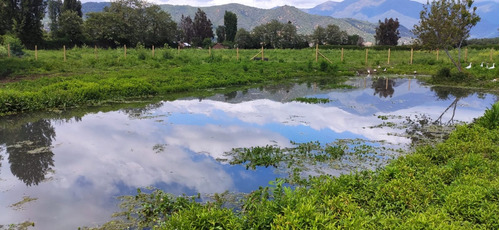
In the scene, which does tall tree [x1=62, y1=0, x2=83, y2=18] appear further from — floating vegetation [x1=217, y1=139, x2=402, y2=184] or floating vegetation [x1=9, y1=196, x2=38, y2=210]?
floating vegetation [x1=9, y1=196, x2=38, y2=210]

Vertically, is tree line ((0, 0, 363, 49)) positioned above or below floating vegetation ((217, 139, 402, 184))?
above

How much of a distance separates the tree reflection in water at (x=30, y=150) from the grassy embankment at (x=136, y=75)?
2574 millimetres

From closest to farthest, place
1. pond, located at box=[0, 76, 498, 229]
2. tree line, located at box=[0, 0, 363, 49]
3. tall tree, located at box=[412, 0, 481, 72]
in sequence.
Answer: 1. pond, located at box=[0, 76, 498, 229]
2. tall tree, located at box=[412, 0, 481, 72]
3. tree line, located at box=[0, 0, 363, 49]

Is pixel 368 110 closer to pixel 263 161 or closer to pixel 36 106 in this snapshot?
pixel 263 161

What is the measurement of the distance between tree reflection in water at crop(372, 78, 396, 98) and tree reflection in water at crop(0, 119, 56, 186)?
14328 millimetres

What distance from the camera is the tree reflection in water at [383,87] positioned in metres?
18.3

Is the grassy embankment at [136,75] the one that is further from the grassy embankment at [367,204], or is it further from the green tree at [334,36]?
the green tree at [334,36]

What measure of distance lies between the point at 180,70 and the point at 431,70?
1943 cm

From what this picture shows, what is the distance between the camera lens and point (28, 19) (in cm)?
4231

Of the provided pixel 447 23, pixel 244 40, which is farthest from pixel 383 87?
pixel 244 40

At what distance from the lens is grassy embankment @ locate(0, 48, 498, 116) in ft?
46.4

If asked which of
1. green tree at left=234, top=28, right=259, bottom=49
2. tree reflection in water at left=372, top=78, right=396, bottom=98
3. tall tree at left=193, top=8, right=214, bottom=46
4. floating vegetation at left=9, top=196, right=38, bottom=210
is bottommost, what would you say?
floating vegetation at left=9, top=196, right=38, bottom=210

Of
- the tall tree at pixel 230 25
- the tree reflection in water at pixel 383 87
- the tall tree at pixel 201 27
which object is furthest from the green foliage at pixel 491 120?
the tall tree at pixel 201 27

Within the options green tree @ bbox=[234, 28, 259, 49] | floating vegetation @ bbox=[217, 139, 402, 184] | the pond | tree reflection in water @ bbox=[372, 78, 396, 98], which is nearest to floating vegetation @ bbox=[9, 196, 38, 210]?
the pond
